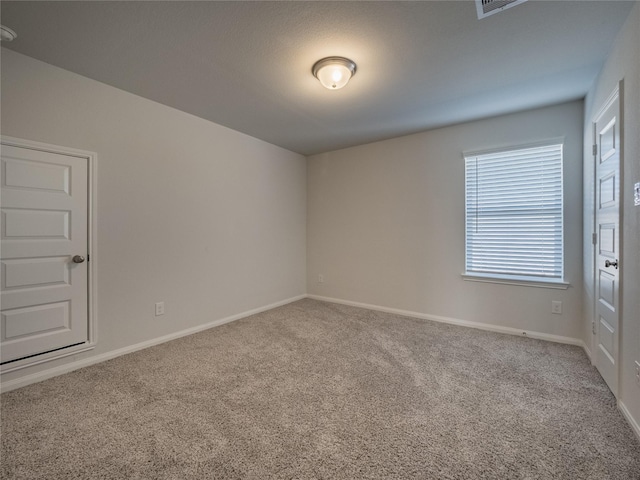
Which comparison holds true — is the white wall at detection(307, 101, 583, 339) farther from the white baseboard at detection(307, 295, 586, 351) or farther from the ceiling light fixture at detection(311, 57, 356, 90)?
the ceiling light fixture at detection(311, 57, 356, 90)

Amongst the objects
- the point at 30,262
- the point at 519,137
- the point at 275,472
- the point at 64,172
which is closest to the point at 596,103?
the point at 519,137

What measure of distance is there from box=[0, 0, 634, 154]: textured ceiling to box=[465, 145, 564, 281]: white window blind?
22.9 inches

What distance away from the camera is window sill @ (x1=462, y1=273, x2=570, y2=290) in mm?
2963

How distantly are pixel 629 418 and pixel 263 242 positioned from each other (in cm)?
375

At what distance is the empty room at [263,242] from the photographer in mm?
1626

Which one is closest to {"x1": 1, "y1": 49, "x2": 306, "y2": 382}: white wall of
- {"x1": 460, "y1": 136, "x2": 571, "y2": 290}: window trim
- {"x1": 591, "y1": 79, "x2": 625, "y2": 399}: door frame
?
{"x1": 460, "y1": 136, "x2": 571, "y2": 290}: window trim

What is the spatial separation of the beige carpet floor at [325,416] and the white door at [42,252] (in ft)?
1.21

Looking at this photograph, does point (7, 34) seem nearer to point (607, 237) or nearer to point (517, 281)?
point (607, 237)

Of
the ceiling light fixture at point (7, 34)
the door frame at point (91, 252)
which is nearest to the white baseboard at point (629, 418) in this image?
the door frame at point (91, 252)

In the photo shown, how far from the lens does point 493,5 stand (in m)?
1.67

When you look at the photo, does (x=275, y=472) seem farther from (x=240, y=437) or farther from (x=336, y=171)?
(x=336, y=171)

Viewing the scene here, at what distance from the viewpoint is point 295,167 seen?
470 centimetres

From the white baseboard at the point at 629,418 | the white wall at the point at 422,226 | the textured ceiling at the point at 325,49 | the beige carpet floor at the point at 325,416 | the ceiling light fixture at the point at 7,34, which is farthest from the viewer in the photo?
the white wall at the point at 422,226

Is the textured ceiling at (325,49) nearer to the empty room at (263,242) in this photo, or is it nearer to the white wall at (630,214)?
the empty room at (263,242)
